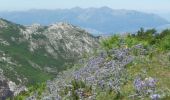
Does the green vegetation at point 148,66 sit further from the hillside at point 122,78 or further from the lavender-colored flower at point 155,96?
the lavender-colored flower at point 155,96

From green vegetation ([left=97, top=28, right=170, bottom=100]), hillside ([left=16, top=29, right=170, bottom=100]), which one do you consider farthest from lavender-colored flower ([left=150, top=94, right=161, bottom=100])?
green vegetation ([left=97, top=28, right=170, bottom=100])

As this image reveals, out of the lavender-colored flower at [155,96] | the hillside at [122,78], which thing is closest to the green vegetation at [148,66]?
the hillside at [122,78]

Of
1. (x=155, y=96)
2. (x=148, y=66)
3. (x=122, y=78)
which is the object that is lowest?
(x=155, y=96)

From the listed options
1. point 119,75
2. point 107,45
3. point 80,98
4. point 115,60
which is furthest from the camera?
point 107,45

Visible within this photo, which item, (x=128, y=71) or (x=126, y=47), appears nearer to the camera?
(x=128, y=71)

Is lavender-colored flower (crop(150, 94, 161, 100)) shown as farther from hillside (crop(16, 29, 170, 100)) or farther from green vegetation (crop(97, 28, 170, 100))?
green vegetation (crop(97, 28, 170, 100))

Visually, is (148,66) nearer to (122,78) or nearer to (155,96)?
(122,78)

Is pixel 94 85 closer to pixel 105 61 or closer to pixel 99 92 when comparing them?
pixel 99 92

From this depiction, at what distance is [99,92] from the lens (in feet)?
61.0

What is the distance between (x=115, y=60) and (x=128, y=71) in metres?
2.72

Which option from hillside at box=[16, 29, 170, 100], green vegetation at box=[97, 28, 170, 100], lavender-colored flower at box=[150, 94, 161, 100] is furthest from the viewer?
green vegetation at box=[97, 28, 170, 100]

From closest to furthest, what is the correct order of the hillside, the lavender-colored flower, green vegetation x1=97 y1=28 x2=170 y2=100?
the lavender-colored flower
the hillside
green vegetation x1=97 y1=28 x2=170 y2=100

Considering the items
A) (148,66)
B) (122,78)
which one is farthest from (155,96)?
(148,66)

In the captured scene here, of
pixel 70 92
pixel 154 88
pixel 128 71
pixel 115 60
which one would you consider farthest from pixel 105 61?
pixel 154 88
